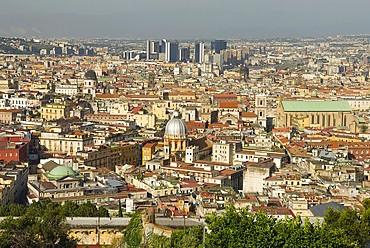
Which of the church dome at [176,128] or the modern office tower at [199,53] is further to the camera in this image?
the modern office tower at [199,53]

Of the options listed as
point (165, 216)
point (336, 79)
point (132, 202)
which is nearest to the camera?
point (165, 216)

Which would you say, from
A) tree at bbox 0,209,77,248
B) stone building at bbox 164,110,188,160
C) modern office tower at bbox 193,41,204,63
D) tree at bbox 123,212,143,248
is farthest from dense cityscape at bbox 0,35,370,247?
modern office tower at bbox 193,41,204,63

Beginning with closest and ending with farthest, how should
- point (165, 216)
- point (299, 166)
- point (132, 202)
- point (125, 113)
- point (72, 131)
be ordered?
point (165, 216) < point (132, 202) < point (299, 166) < point (72, 131) < point (125, 113)

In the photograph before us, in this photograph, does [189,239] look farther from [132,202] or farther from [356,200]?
[356,200]

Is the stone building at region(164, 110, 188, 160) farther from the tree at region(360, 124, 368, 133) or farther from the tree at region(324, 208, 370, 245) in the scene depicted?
the tree at region(360, 124, 368, 133)

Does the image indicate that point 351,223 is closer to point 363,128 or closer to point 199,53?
point 363,128

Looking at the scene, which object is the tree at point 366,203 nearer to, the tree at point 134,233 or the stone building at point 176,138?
the tree at point 134,233

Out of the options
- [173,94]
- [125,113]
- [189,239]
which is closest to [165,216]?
[189,239]

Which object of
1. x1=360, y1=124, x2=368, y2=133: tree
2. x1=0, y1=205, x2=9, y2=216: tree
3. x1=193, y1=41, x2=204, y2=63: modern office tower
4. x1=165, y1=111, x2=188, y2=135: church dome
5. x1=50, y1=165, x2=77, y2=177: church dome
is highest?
x1=193, y1=41, x2=204, y2=63: modern office tower

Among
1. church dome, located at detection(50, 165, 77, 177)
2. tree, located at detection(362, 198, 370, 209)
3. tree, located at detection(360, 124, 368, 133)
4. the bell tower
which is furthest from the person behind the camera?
the bell tower

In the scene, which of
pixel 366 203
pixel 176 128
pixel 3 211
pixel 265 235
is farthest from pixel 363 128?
pixel 265 235

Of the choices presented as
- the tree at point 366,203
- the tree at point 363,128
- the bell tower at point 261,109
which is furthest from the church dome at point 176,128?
the tree at point 363,128
